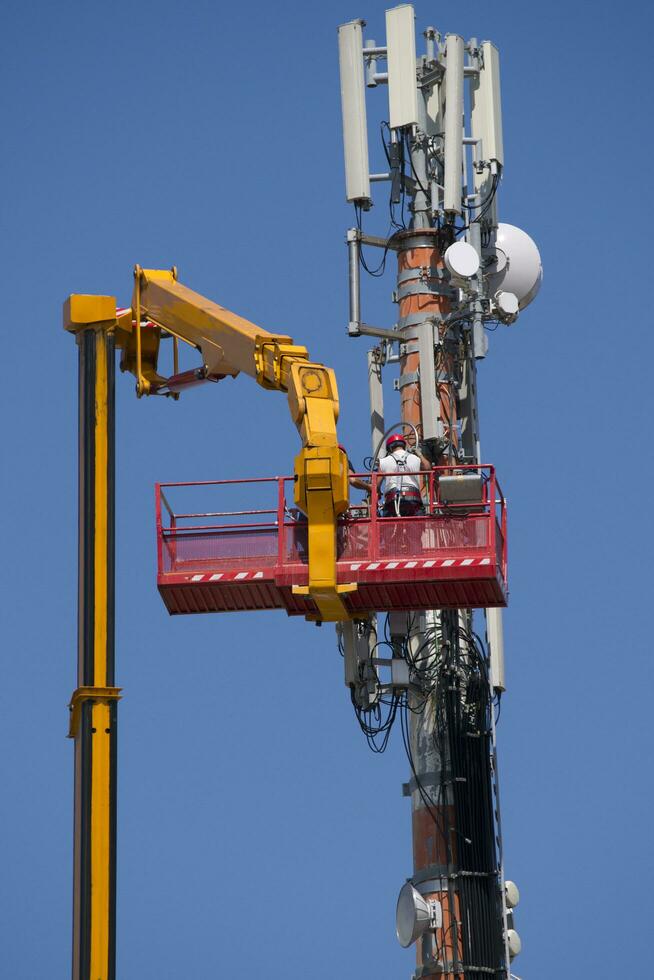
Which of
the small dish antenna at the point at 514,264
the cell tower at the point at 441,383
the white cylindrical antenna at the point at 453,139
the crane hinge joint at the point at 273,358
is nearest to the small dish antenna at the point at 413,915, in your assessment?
the cell tower at the point at 441,383

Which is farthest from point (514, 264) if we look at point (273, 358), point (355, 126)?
point (273, 358)

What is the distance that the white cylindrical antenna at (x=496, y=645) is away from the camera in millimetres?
65125

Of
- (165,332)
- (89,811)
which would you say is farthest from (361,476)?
(89,811)

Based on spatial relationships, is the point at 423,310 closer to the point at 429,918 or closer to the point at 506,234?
the point at 506,234

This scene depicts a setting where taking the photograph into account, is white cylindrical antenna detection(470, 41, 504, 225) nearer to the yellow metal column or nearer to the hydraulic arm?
the hydraulic arm

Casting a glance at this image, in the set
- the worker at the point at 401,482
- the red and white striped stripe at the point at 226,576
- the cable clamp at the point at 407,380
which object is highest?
the cable clamp at the point at 407,380

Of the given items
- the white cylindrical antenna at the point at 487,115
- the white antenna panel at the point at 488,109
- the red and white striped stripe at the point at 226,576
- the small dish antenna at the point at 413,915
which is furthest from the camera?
the white antenna panel at the point at 488,109

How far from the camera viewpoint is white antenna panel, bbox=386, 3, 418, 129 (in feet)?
218

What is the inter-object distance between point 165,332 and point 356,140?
7.84 metres

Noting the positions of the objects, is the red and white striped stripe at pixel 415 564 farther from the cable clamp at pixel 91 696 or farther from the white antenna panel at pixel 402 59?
the white antenna panel at pixel 402 59

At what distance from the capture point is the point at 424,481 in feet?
205

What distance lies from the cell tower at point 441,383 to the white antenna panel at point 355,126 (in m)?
0.02

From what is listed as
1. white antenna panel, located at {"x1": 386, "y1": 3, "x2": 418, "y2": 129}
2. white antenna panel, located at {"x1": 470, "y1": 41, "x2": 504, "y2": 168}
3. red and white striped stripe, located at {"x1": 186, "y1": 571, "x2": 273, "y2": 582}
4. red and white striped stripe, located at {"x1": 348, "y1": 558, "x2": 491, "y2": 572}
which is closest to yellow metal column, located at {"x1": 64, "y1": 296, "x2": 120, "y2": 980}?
red and white striped stripe, located at {"x1": 186, "y1": 571, "x2": 273, "y2": 582}

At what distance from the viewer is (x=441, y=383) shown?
66500 mm
